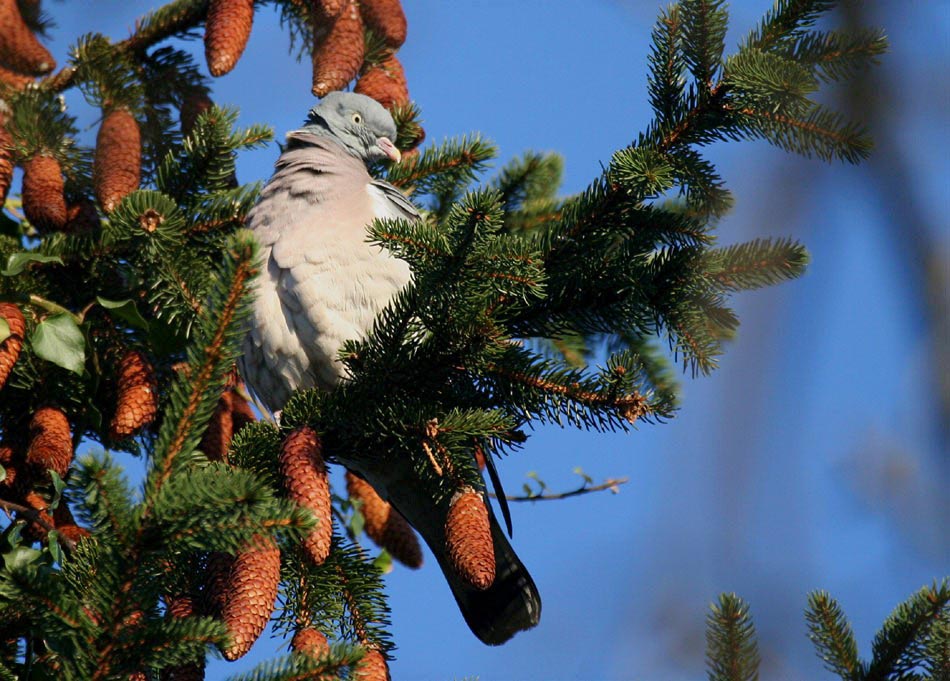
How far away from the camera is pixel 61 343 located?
113 inches

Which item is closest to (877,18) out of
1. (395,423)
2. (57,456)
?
(395,423)

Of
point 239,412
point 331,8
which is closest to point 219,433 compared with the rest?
point 239,412

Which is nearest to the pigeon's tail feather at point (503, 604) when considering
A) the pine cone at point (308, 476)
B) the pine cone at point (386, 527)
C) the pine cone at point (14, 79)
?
the pine cone at point (386, 527)

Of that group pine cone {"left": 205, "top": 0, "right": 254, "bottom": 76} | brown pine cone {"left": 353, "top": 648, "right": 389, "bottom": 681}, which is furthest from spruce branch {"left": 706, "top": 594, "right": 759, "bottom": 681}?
pine cone {"left": 205, "top": 0, "right": 254, "bottom": 76}

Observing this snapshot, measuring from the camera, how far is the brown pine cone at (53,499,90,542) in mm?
2770

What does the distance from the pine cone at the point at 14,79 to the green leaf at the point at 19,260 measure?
3.02ft

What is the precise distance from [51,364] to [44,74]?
51.8 inches

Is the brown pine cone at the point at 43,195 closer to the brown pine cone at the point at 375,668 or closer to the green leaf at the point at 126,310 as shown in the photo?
the green leaf at the point at 126,310

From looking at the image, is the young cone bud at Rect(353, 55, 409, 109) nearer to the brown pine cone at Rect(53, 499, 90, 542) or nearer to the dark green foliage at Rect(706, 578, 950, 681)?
the brown pine cone at Rect(53, 499, 90, 542)

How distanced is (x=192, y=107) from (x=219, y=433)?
45.8 inches

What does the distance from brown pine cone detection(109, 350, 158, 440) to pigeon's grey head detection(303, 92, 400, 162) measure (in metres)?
1.52

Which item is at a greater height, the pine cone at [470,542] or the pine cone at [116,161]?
the pine cone at [116,161]

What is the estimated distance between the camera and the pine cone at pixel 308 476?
2324 millimetres

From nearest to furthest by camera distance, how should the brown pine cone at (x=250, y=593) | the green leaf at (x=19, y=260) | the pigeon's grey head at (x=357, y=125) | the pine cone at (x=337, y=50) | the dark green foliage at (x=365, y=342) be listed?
the dark green foliage at (x=365, y=342) → the brown pine cone at (x=250, y=593) → the green leaf at (x=19, y=260) → the pine cone at (x=337, y=50) → the pigeon's grey head at (x=357, y=125)
